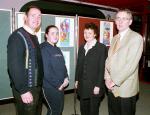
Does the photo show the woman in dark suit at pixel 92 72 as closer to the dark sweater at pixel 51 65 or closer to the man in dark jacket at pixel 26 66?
the dark sweater at pixel 51 65

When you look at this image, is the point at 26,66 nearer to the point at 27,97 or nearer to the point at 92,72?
the point at 27,97

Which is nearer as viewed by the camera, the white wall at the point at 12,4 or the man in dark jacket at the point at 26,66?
the man in dark jacket at the point at 26,66

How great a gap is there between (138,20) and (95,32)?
641cm

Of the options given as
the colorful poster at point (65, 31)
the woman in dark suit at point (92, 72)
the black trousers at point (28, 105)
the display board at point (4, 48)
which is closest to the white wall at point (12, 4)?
the display board at point (4, 48)

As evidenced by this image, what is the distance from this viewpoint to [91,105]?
9.11ft

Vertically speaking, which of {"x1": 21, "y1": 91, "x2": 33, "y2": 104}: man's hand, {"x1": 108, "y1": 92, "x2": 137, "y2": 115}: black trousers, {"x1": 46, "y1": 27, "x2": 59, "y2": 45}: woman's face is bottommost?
{"x1": 108, "y1": 92, "x2": 137, "y2": 115}: black trousers

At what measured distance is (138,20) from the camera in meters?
8.76

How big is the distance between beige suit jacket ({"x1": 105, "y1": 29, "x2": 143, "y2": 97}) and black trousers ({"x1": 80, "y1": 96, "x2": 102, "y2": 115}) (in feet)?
1.38

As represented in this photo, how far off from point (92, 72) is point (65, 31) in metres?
1.44

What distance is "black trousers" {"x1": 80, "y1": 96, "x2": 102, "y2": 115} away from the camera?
277 cm

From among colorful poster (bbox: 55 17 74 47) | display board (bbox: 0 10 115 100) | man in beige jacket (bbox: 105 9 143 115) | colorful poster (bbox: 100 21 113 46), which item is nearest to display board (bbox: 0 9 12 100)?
display board (bbox: 0 10 115 100)

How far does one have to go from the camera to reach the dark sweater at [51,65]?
2.63m

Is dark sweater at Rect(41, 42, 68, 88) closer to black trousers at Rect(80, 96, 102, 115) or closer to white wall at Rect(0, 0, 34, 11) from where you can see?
black trousers at Rect(80, 96, 102, 115)

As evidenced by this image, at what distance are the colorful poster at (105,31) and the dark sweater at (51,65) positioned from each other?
2041mm
